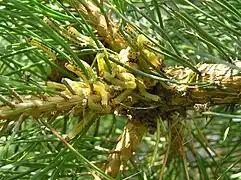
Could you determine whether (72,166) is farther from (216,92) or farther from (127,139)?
(216,92)

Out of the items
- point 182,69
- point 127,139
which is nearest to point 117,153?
point 127,139

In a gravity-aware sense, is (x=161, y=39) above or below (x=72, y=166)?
above

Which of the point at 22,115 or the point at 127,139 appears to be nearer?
the point at 22,115

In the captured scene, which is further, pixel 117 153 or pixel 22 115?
pixel 117 153

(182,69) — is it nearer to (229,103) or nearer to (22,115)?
(229,103)

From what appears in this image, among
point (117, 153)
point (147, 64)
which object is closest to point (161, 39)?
point (147, 64)

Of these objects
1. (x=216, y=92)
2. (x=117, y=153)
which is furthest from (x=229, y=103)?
(x=117, y=153)

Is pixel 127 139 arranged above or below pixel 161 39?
below

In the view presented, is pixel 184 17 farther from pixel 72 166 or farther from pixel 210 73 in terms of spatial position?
pixel 72 166

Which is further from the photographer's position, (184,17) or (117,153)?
(117,153)
